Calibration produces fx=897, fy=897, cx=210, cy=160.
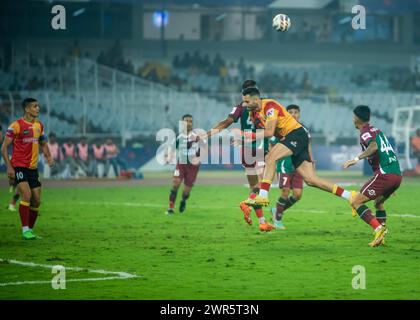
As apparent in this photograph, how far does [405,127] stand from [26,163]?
32.0 meters

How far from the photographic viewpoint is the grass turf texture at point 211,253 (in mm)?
11516

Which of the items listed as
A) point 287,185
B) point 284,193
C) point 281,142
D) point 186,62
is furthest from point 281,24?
point 186,62

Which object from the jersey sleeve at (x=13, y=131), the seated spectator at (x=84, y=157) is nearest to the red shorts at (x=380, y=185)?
the jersey sleeve at (x=13, y=131)

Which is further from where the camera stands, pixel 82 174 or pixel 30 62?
pixel 30 62

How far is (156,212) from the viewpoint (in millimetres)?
23609

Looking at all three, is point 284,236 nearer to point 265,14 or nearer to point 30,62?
point 30,62

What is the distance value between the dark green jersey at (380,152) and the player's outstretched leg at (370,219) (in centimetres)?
64

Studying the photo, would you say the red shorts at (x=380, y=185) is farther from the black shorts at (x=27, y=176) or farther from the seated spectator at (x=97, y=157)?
the seated spectator at (x=97, y=157)

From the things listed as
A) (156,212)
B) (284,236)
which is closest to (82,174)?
(156,212)

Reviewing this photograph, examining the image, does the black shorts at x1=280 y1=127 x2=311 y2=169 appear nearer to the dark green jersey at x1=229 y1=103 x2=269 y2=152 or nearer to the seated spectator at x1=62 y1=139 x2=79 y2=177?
the dark green jersey at x1=229 y1=103 x2=269 y2=152

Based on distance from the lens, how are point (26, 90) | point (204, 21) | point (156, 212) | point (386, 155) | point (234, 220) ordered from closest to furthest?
point (386, 155) → point (234, 220) → point (156, 212) → point (26, 90) → point (204, 21)

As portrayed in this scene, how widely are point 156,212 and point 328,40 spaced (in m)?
40.3

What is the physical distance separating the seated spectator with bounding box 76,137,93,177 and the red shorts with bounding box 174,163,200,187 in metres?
19.6

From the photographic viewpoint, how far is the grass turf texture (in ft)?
37.8
